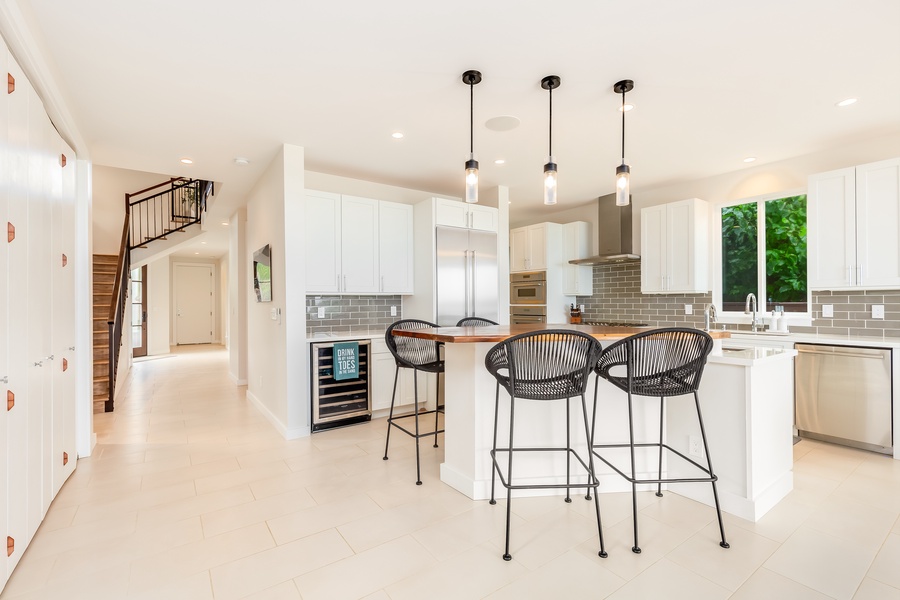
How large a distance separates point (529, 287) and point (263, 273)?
3.60m

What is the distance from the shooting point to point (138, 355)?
30.7ft

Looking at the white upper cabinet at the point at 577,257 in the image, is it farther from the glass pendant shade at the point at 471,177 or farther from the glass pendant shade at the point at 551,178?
the glass pendant shade at the point at 471,177

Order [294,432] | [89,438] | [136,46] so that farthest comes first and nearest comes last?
[294,432]
[89,438]
[136,46]

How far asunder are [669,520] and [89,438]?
421 cm

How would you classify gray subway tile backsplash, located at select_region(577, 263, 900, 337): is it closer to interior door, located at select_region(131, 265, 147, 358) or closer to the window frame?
the window frame

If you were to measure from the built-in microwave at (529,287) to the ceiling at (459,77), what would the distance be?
213 cm

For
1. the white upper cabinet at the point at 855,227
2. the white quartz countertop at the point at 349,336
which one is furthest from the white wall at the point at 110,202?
the white upper cabinet at the point at 855,227

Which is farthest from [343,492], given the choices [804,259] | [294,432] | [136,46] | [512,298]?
[804,259]

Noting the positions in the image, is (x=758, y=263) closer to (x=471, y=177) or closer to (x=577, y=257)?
(x=577, y=257)

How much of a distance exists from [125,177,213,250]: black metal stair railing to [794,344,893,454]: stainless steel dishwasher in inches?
316

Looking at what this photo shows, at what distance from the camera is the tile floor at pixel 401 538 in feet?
5.91

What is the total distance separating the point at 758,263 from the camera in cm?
457

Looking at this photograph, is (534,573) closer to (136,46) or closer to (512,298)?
(136,46)

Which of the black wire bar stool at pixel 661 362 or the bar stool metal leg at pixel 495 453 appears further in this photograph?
the bar stool metal leg at pixel 495 453
